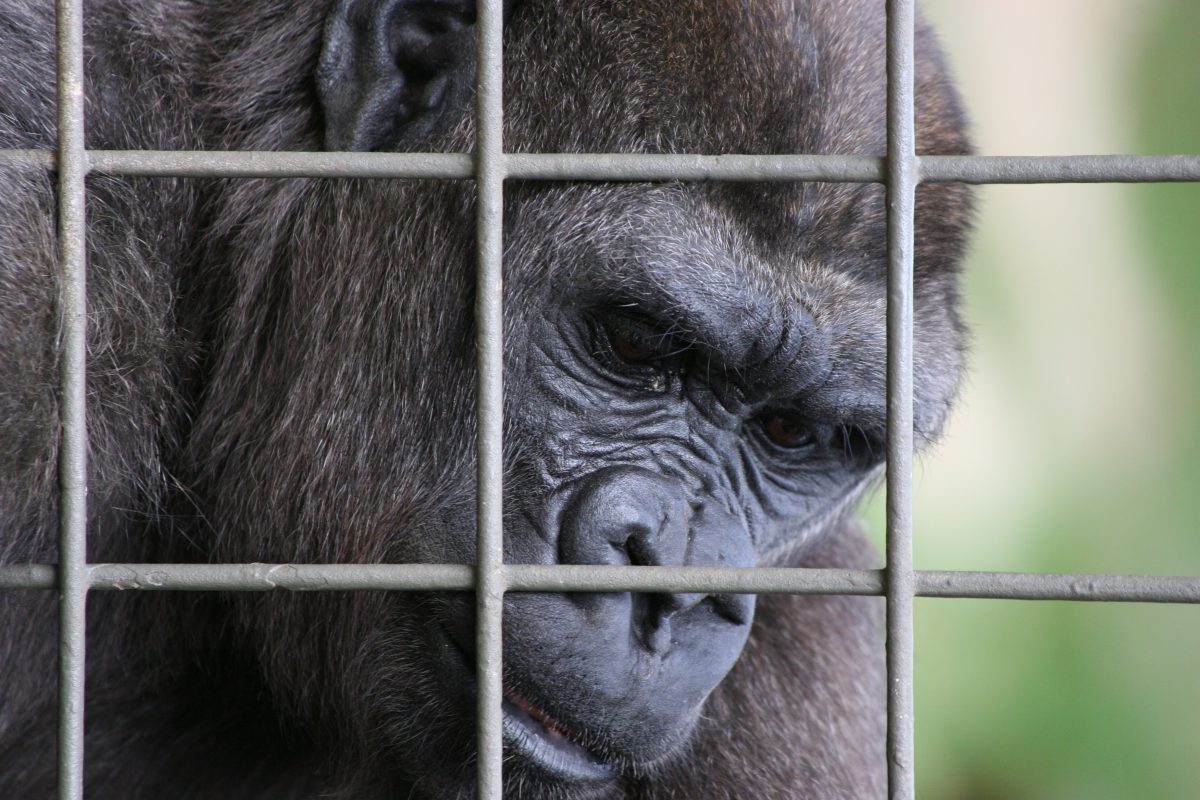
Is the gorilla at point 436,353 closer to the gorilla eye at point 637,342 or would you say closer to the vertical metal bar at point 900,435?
the gorilla eye at point 637,342

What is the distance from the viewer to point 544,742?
214 centimetres

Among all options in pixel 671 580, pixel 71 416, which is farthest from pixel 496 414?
pixel 71 416

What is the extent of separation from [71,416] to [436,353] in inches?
31.5

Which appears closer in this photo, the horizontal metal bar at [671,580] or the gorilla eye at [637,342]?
the horizontal metal bar at [671,580]

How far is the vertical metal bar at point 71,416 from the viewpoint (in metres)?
1.60

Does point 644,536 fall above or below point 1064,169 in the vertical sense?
below

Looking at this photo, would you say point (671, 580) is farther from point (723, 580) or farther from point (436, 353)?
point (436, 353)

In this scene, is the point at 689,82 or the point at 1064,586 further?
the point at 689,82

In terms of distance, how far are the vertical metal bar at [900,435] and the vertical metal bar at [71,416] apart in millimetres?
1006

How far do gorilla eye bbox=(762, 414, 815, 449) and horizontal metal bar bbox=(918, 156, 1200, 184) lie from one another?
95 cm

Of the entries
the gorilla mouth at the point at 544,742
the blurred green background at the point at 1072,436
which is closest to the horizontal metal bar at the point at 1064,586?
the gorilla mouth at the point at 544,742

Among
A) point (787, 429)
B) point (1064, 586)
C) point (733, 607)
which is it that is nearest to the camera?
point (1064, 586)

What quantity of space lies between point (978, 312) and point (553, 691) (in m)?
4.05

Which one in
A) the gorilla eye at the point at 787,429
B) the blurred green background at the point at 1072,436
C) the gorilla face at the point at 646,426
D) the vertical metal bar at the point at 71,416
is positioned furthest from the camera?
the blurred green background at the point at 1072,436
